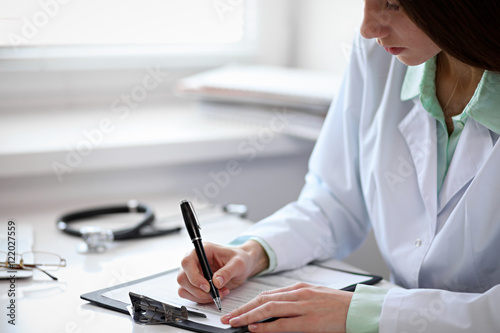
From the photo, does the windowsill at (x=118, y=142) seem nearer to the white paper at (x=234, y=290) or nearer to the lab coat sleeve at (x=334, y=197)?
the lab coat sleeve at (x=334, y=197)

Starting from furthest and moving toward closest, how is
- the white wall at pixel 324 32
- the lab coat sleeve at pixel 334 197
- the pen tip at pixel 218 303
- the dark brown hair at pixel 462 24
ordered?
the white wall at pixel 324 32 < the lab coat sleeve at pixel 334 197 < the pen tip at pixel 218 303 < the dark brown hair at pixel 462 24

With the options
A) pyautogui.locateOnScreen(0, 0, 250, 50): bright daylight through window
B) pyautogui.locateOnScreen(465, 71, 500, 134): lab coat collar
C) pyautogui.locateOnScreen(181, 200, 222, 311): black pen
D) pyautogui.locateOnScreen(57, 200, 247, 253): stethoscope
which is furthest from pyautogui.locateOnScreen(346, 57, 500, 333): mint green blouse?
pyautogui.locateOnScreen(0, 0, 250, 50): bright daylight through window

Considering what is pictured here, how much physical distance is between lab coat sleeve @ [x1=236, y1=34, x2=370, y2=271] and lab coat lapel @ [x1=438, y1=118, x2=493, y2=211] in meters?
0.24

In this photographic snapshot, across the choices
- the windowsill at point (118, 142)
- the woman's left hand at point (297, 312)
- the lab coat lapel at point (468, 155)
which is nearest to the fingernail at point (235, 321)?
the woman's left hand at point (297, 312)

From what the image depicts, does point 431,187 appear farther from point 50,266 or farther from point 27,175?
point 27,175

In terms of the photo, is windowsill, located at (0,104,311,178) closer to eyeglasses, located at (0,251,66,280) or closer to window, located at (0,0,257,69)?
window, located at (0,0,257,69)

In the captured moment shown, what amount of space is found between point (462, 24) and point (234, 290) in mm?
521

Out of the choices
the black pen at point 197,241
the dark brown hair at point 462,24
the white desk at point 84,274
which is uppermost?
the dark brown hair at point 462,24

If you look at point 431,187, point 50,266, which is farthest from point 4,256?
point 431,187

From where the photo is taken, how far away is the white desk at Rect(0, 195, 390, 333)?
876 millimetres

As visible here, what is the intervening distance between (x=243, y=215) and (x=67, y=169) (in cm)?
46

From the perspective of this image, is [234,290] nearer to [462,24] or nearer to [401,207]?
[401,207]

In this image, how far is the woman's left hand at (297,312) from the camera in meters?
0.85

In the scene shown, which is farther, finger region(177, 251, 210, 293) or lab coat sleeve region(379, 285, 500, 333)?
finger region(177, 251, 210, 293)
